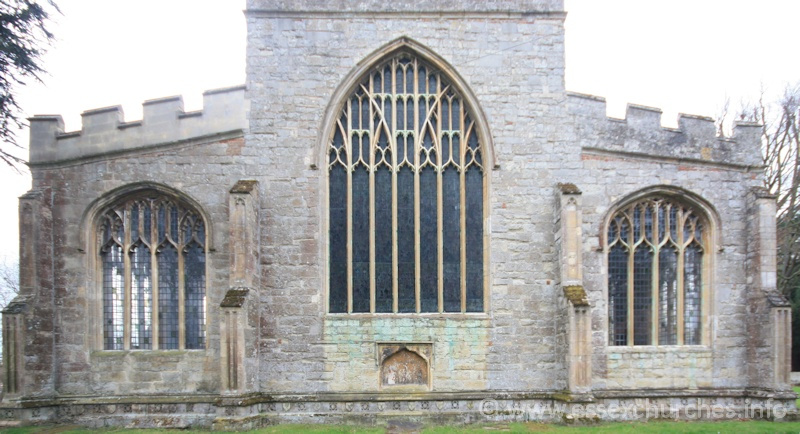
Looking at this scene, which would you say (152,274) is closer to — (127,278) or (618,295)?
(127,278)

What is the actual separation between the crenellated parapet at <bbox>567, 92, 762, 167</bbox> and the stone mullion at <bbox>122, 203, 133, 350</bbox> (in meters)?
10.4

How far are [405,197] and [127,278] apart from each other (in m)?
6.43

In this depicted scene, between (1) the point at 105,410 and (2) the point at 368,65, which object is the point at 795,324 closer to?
(2) the point at 368,65

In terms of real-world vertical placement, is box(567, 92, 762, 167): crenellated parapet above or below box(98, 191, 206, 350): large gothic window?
above

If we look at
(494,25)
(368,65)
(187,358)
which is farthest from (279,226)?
(494,25)

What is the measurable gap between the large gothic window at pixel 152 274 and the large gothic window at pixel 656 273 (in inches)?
370

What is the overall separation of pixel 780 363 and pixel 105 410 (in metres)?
14.6

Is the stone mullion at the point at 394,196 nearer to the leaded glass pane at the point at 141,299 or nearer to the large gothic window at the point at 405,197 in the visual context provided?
the large gothic window at the point at 405,197

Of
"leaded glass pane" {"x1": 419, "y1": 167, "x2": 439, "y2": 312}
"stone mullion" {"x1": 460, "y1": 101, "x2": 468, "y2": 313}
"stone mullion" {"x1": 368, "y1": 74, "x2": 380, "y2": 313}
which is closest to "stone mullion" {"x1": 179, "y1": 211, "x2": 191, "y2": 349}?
"stone mullion" {"x1": 368, "y1": 74, "x2": 380, "y2": 313}

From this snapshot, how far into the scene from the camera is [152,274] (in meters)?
11.4

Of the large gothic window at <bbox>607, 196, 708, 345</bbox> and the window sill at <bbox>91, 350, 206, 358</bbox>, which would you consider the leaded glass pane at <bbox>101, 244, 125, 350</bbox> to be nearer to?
the window sill at <bbox>91, 350, 206, 358</bbox>

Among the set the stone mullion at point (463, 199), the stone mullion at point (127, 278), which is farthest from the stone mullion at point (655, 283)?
the stone mullion at point (127, 278)

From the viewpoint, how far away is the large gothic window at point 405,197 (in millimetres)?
11578

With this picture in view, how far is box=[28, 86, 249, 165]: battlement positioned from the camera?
11422 mm
